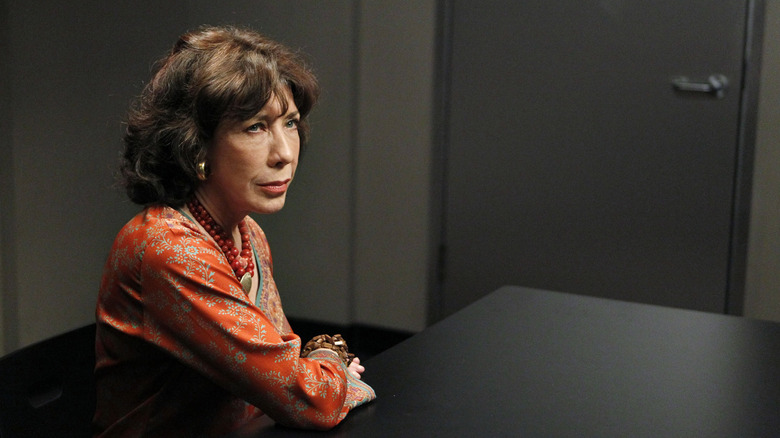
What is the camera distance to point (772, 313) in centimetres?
317

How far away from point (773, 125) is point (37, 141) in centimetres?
246

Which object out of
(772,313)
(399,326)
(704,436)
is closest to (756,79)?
(772,313)

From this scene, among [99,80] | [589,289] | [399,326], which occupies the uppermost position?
[99,80]

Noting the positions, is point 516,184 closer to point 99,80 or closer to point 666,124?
point 666,124

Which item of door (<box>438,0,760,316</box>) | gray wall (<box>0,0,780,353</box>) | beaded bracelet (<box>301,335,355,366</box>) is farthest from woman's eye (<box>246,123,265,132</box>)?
door (<box>438,0,760,316</box>)

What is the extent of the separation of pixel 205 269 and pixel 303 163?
261 centimetres

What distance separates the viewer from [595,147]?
3.34 metres

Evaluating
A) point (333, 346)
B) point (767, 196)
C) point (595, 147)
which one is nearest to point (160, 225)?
point (333, 346)

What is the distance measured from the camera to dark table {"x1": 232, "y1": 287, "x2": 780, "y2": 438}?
1115 mm

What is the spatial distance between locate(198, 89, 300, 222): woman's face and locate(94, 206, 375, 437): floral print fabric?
8 centimetres

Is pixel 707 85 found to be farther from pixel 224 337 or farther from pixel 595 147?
pixel 224 337

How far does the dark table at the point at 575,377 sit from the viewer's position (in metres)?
1.12

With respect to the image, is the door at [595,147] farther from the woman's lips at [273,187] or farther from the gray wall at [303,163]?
the woman's lips at [273,187]

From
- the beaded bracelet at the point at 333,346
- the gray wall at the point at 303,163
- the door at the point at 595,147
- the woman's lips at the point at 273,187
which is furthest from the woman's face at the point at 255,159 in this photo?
the door at the point at 595,147
